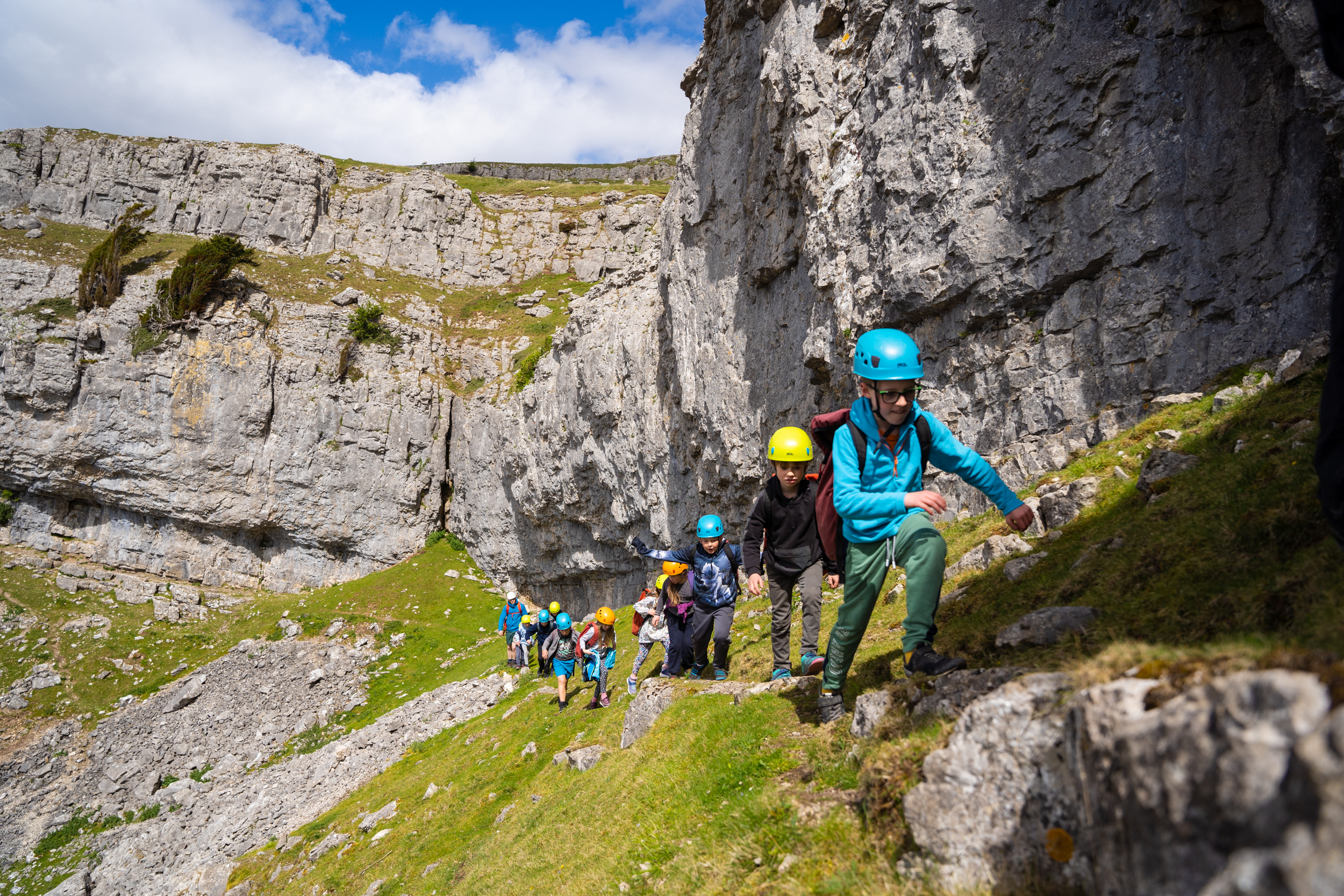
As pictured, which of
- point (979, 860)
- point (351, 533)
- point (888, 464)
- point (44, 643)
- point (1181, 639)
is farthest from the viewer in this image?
point (351, 533)

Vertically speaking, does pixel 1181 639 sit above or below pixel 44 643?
above

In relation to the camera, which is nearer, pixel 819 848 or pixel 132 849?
pixel 819 848

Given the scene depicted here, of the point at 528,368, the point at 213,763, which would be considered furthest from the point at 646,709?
the point at 528,368

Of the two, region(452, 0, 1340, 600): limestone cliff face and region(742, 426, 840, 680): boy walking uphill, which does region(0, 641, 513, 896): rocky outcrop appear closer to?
region(742, 426, 840, 680): boy walking uphill

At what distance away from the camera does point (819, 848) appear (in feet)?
15.1

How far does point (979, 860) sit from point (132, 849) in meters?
31.1

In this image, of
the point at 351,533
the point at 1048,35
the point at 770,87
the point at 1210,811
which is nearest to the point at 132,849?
the point at 351,533

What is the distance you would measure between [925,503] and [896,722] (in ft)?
5.94

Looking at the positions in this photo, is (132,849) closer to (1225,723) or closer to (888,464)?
(888,464)

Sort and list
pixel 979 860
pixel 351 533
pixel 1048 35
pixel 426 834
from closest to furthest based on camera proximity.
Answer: pixel 979 860
pixel 426 834
pixel 1048 35
pixel 351 533

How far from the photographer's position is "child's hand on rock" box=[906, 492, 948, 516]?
221 inches

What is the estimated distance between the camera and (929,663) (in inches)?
216

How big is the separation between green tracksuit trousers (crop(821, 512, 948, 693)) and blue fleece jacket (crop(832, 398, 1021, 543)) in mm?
145

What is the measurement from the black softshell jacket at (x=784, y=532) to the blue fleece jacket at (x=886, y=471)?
2941 millimetres
